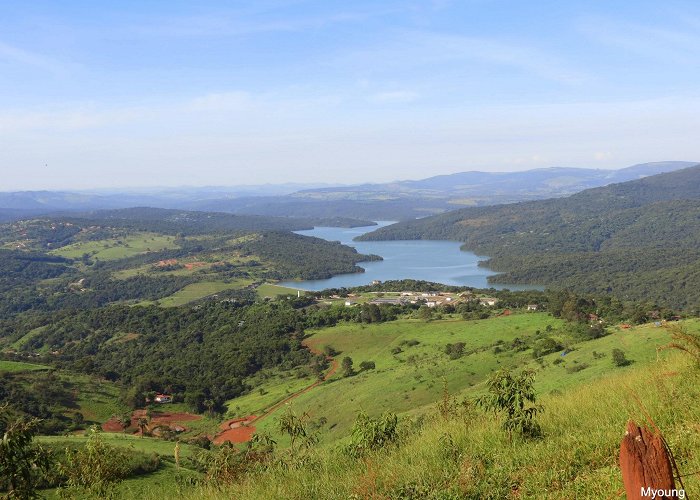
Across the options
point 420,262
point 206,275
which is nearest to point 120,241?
point 206,275

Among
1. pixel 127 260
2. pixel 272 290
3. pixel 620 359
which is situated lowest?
pixel 272 290

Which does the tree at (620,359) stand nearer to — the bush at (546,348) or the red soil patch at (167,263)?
the bush at (546,348)

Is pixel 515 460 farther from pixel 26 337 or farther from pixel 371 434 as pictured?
pixel 26 337

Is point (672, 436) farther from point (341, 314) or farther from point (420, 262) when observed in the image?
point (420, 262)

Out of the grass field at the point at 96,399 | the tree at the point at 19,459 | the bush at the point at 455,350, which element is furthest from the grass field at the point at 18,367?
the tree at the point at 19,459

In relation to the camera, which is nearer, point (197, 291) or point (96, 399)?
point (96, 399)

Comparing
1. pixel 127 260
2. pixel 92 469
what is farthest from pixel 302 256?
pixel 92 469
